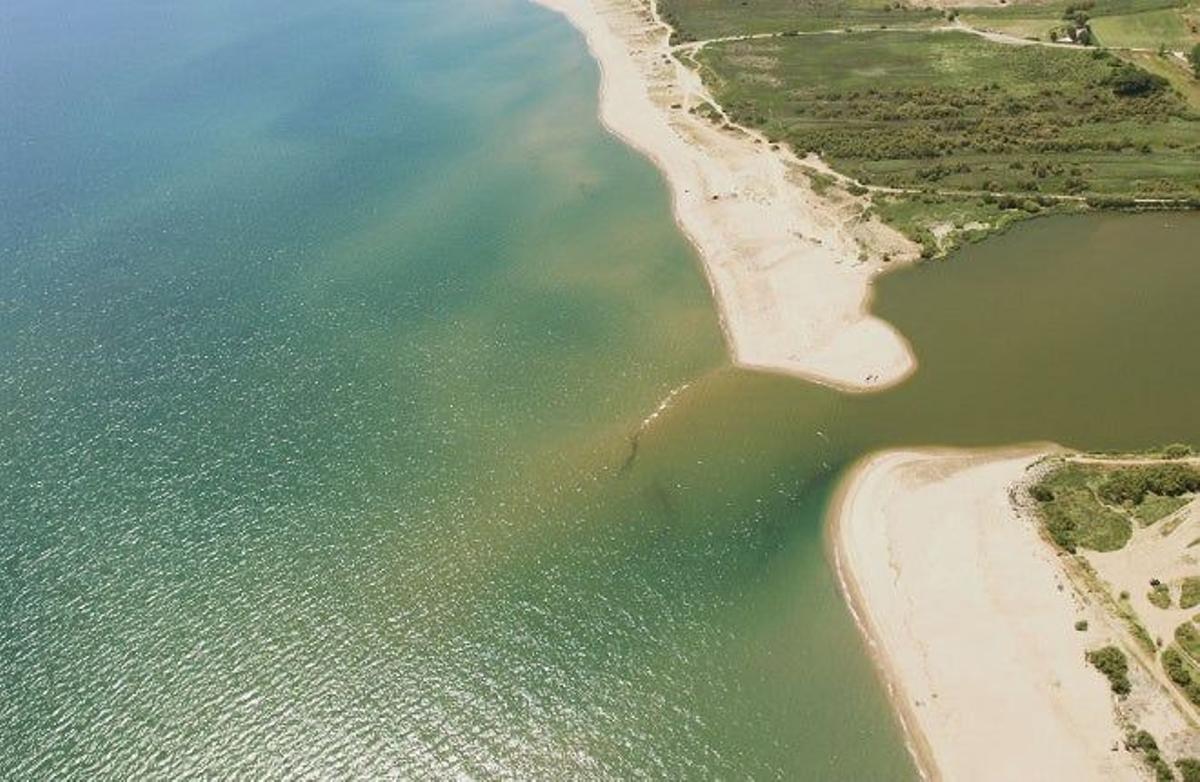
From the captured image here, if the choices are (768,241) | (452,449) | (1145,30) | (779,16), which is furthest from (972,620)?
(779,16)

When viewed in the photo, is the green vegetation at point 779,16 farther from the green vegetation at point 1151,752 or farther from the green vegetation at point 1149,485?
the green vegetation at point 1151,752

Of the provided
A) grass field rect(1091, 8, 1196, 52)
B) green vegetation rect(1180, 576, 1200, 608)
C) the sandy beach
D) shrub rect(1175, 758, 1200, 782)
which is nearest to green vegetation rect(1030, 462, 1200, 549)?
the sandy beach

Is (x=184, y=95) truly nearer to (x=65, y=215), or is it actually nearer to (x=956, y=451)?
(x=65, y=215)

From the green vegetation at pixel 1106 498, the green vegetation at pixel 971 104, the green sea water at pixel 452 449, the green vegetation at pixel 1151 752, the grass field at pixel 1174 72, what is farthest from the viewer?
the grass field at pixel 1174 72

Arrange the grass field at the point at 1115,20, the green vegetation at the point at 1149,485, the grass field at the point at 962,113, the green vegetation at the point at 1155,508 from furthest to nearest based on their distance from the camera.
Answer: the grass field at the point at 1115,20
the grass field at the point at 962,113
the green vegetation at the point at 1149,485
the green vegetation at the point at 1155,508

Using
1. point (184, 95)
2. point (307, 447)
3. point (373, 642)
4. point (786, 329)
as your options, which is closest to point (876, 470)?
point (786, 329)

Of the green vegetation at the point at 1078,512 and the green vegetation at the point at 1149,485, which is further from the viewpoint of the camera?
the green vegetation at the point at 1149,485

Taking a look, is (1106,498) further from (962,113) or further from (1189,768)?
(962,113)

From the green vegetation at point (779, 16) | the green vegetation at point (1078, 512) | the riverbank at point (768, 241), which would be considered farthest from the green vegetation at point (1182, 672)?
the green vegetation at point (779, 16)
